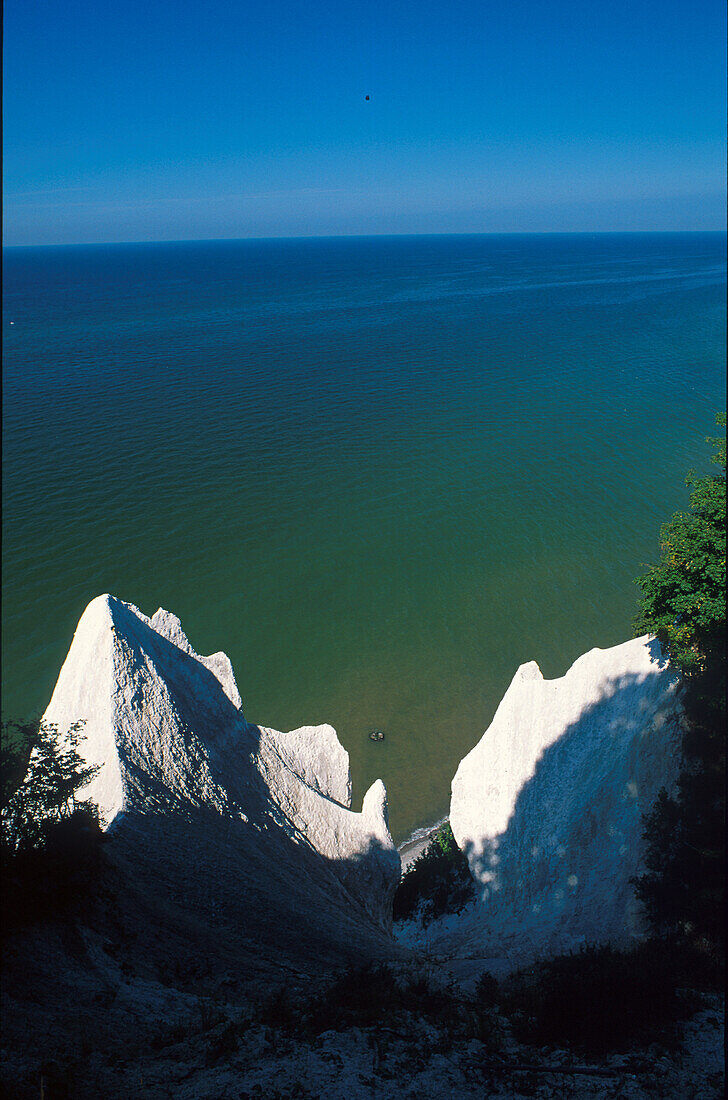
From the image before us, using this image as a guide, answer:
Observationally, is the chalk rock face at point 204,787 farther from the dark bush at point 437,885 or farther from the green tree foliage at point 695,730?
the green tree foliage at point 695,730

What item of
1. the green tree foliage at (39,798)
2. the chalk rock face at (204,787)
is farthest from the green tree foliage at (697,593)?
the green tree foliage at (39,798)

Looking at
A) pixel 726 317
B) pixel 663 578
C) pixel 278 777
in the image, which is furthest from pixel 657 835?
pixel 726 317

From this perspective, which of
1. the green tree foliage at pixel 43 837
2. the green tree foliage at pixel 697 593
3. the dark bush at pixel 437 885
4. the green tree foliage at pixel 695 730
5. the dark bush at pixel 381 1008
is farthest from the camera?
the dark bush at pixel 437 885

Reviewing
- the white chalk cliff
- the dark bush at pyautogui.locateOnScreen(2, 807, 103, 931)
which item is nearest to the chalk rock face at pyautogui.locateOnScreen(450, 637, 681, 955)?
the white chalk cliff

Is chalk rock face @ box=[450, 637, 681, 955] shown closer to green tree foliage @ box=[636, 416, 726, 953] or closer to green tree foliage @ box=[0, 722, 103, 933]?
green tree foliage @ box=[636, 416, 726, 953]

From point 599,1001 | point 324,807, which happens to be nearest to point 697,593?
point 599,1001
